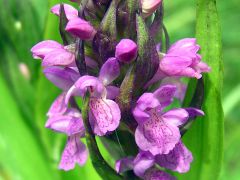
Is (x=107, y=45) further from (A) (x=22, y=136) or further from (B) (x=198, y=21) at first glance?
(A) (x=22, y=136)

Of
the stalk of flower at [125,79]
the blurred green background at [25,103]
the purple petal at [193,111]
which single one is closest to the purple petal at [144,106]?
the stalk of flower at [125,79]

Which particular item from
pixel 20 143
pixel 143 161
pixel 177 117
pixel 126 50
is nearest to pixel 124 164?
pixel 143 161

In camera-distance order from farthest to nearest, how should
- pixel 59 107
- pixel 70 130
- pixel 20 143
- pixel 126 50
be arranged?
pixel 20 143
pixel 59 107
pixel 70 130
pixel 126 50

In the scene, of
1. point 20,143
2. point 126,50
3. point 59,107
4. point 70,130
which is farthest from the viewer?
point 20,143

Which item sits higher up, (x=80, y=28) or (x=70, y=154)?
(x=80, y=28)

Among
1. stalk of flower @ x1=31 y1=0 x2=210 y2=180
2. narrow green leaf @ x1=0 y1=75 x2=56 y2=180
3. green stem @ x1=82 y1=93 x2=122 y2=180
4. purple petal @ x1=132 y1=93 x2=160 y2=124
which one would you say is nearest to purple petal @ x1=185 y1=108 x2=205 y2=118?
stalk of flower @ x1=31 y1=0 x2=210 y2=180

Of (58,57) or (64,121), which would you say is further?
(64,121)

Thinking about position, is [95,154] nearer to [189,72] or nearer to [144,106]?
[144,106]

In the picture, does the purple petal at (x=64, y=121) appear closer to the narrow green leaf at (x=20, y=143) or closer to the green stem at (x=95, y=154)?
the green stem at (x=95, y=154)
